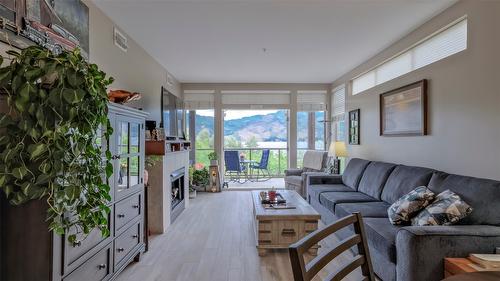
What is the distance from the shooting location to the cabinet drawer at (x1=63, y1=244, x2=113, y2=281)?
1.75 m

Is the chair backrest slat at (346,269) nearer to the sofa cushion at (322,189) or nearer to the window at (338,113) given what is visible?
the sofa cushion at (322,189)

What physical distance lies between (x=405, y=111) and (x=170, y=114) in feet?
11.9

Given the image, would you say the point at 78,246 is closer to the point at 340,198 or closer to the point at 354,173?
the point at 340,198

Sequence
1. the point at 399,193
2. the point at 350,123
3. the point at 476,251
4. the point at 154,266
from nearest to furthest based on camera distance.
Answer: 1. the point at 476,251
2. the point at 154,266
3. the point at 399,193
4. the point at 350,123

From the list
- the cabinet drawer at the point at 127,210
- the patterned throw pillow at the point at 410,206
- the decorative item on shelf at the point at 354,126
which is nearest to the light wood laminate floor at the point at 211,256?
the cabinet drawer at the point at 127,210

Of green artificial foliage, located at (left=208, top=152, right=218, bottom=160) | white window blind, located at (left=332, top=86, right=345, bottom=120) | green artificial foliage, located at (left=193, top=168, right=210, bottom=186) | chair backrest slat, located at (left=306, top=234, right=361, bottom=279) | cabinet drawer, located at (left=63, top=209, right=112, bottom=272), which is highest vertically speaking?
white window blind, located at (left=332, top=86, right=345, bottom=120)

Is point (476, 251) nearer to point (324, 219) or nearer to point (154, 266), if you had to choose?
point (324, 219)

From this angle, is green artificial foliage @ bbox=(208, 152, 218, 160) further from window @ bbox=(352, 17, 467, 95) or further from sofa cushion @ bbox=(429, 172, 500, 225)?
sofa cushion @ bbox=(429, 172, 500, 225)

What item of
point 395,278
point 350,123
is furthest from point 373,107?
point 395,278

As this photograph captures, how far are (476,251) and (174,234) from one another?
303 centimetres

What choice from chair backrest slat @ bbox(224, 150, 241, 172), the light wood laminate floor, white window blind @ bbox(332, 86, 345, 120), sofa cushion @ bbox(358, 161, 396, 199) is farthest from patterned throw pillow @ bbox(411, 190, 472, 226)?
chair backrest slat @ bbox(224, 150, 241, 172)

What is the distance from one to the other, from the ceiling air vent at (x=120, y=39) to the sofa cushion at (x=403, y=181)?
356 centimetres

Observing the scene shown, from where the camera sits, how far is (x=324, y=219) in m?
3.76

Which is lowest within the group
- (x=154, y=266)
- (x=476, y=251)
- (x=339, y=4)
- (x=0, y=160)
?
(x=154, y=266)
